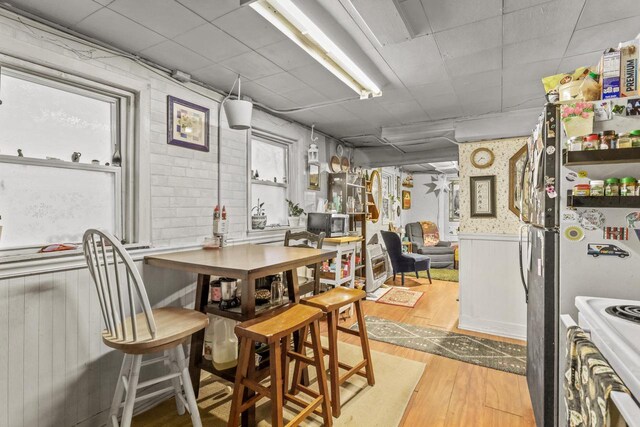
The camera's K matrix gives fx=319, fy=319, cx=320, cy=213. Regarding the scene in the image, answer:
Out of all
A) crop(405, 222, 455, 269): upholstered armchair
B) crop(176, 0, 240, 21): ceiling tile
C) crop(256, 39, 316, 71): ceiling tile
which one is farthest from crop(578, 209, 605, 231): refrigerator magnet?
crop(405, 222, 455, 269): upholstered armchair

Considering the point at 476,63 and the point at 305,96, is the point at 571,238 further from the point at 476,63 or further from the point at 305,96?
the point at 305,96

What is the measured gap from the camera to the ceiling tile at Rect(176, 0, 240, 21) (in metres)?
1.68

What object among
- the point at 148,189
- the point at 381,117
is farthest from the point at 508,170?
the point at 148,189

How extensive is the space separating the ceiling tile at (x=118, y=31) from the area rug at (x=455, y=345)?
10.3 ft

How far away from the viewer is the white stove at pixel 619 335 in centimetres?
79

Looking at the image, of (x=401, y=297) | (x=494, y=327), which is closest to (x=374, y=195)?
(x=401, y=297)

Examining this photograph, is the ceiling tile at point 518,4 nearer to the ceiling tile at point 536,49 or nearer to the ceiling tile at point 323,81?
the ceiling tile at point 536,49

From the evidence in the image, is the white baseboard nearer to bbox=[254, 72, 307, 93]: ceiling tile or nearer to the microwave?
the microwave

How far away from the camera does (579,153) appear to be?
1.35 m

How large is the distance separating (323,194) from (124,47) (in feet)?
9.24

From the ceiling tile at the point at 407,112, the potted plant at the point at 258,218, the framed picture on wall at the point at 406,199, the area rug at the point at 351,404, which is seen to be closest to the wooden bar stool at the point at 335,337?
the area rug at the point at 351,404

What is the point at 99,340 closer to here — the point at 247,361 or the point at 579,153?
the point at 247,361

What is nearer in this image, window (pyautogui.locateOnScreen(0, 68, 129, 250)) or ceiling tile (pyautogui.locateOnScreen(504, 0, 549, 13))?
ceiling tile (pyautogui.locateOnScreen(504, 0, 549, 13))

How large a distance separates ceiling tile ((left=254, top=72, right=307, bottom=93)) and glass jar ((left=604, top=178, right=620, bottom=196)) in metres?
2.16
